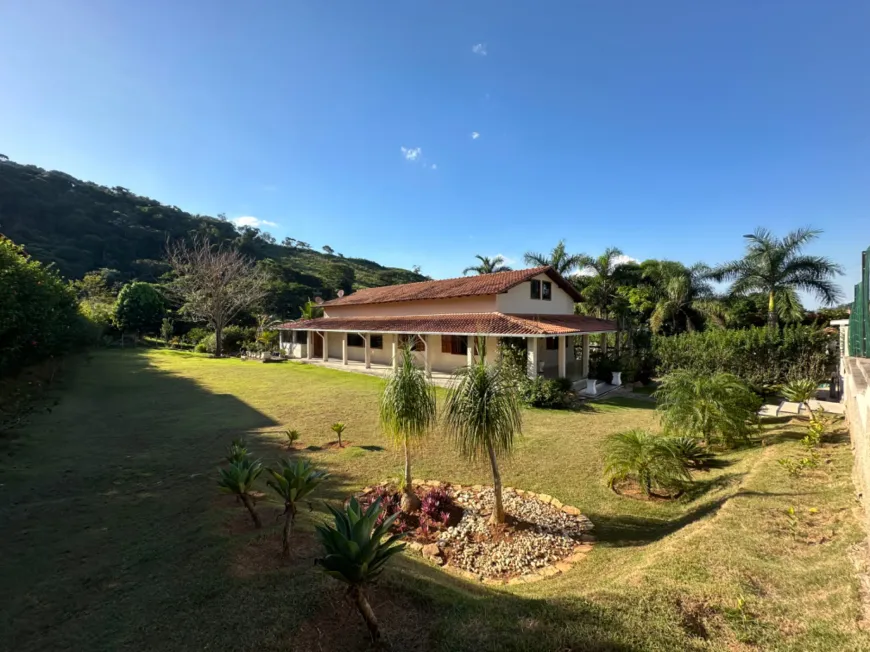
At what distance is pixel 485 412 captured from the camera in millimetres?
5238

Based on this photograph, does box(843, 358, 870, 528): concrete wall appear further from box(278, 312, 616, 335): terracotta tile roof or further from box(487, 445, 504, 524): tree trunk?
box(278, 312, 616, 335): terracotta tile roof

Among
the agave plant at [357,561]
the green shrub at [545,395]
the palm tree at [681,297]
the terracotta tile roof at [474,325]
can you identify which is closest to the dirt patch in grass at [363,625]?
the agave plant at [357,561]

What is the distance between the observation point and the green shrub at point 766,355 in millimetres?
14164

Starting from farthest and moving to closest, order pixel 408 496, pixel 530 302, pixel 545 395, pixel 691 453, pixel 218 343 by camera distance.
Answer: pixel 218 343 → pixel 530 302 → pixel 545 395 → pixel 691 453 → pixel 408 496

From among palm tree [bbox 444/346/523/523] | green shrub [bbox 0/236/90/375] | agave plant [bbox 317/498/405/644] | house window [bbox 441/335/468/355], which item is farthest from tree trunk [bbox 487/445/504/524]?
house window [bbox 441/335/468/355]

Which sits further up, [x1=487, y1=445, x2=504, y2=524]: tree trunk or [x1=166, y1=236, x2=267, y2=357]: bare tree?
[x1=166, y1=236, x2=267, y2=357]: bare tree

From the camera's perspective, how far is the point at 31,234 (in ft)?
192

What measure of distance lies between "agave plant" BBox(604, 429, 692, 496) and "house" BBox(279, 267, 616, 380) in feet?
27.0

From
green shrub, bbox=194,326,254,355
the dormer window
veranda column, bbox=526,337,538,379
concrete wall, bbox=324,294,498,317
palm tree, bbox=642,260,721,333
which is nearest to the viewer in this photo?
veranda column, bbox=526,337,538,379

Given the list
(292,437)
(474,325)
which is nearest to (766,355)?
(474,325)

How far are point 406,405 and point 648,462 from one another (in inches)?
162

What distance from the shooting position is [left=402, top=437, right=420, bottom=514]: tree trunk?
5.88 meters

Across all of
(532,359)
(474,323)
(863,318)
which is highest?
(474,323)

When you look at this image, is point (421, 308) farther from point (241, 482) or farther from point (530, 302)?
point (241, 482)
